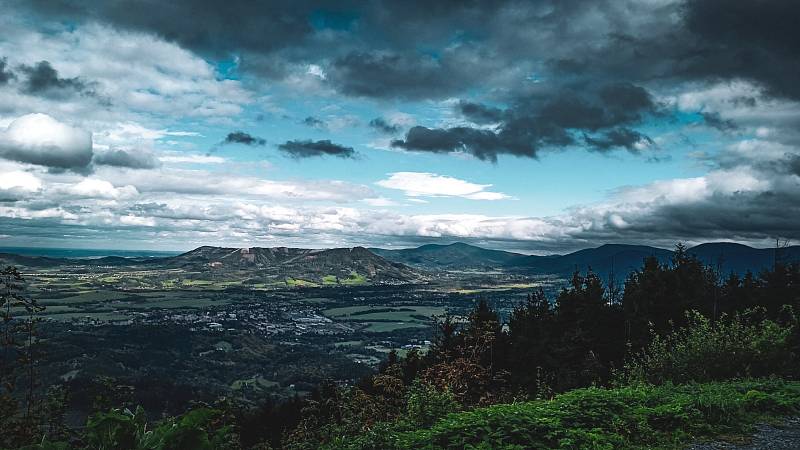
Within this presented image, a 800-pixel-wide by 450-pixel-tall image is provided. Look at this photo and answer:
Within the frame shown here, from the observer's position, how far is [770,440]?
1054 centimetres

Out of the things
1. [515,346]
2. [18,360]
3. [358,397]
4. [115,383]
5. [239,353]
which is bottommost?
[239,353]

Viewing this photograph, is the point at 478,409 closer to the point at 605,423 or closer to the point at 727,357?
the point at 605,423

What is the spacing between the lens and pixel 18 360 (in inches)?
396

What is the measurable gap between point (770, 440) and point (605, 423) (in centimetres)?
337

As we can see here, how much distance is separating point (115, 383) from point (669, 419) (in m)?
12.9

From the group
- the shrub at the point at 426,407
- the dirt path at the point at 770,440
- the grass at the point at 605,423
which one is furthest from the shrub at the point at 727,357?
the shrub at the point at 426,407

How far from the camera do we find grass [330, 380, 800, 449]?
32.7 feet

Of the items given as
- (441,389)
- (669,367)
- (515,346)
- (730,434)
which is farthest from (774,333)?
(515,346)

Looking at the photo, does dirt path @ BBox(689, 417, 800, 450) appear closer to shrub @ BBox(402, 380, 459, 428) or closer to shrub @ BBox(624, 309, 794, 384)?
shrub @ BBox(402, 380, 459, 428)

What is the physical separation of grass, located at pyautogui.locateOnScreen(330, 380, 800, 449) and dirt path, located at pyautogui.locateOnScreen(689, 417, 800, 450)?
310mm

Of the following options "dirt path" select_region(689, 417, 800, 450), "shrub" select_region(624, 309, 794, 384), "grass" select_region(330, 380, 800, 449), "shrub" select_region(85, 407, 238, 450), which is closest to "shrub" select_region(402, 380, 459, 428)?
"grass" select_region(330, 380, 800, 449)

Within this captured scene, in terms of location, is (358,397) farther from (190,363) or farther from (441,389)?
(190,363)

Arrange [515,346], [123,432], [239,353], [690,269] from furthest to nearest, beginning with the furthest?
[239,353] → [690,269] → [515,346] → [123,432]

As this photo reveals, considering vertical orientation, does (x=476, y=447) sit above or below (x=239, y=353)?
above
